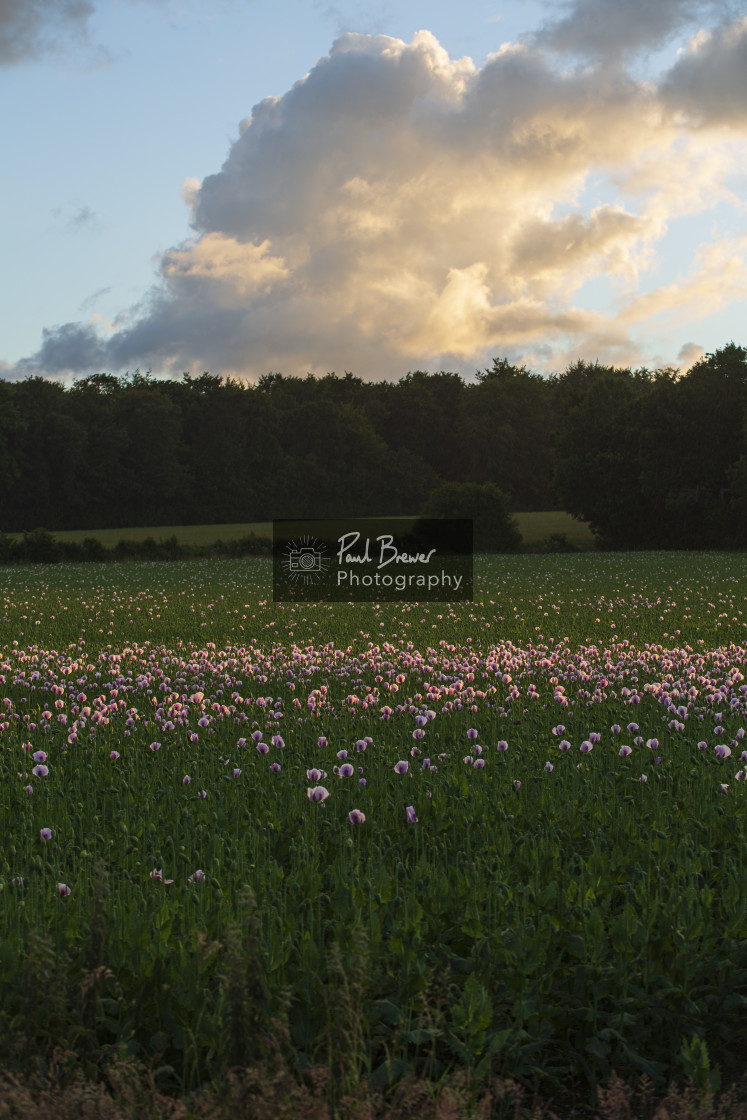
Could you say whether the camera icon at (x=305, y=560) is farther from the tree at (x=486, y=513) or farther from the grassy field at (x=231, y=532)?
the grassy field at (x=231, y=532)

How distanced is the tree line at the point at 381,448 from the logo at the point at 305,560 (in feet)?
25.8

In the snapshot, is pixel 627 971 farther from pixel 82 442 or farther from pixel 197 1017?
pixel 82 442

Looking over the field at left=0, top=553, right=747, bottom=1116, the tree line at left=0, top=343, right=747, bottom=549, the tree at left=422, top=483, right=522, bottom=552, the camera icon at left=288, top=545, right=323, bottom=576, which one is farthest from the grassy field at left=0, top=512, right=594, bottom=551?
the field at left=0, top=553, right=747, bottom=1116

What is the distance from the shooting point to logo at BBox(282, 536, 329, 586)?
2596cm

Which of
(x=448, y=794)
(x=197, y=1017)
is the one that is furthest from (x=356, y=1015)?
(x=448, y=794)

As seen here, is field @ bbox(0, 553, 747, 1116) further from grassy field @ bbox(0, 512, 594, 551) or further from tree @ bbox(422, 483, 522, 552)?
grassy field @ bbox(0, 512, 594, 551)

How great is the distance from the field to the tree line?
3549 centimetres

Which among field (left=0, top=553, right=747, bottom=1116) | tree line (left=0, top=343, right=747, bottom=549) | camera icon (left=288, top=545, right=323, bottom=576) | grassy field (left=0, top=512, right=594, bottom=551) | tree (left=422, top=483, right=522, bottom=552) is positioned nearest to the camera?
field (left=0, top=553, right=747, bottom=1116)

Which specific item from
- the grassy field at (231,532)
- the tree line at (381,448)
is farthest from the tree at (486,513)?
the grassy field at (231,532)

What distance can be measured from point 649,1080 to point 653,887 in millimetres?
1122

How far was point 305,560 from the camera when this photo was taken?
34.3 meters

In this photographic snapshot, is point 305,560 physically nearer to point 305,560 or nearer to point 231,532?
point 305,560

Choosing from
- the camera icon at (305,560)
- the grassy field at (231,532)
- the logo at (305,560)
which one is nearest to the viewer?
the logo at (305,560)

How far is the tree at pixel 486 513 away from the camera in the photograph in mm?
42188
